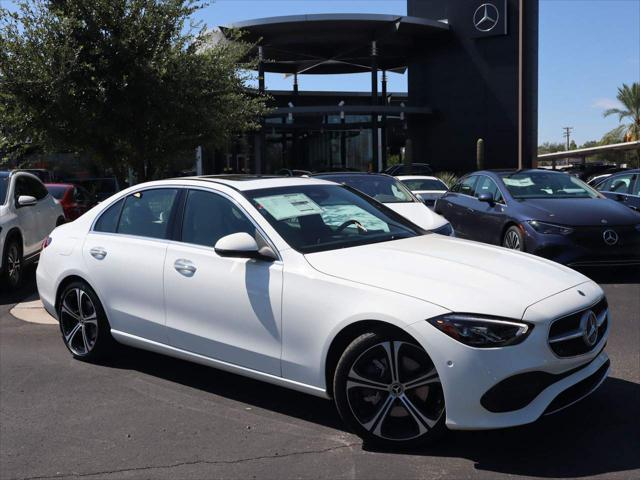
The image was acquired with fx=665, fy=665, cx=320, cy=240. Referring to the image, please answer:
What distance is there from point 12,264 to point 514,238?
6919 mm

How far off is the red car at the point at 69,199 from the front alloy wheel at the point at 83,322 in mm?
8490

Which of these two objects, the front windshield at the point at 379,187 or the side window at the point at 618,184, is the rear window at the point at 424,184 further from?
the front windshield at the point at 379,187

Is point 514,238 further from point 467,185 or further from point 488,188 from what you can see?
point 467,185

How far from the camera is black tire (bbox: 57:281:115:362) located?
5.38 metres

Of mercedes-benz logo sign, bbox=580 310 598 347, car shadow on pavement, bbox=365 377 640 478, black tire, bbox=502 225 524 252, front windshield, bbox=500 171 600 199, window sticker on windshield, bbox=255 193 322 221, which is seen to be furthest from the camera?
front windshield, bbox=500 171 600 199

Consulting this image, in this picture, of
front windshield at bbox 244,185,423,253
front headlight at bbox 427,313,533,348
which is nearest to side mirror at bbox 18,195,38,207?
front windshield at bbox 244,185,423,253

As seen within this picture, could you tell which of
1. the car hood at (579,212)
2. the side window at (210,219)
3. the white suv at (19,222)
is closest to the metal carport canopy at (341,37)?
the white suv at (19,222)

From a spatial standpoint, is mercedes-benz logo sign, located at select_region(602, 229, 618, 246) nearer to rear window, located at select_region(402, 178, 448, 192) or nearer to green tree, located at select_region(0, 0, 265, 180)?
green tree, located at select_region(0, 0, 265, 180)

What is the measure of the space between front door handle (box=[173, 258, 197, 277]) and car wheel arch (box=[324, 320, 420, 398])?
1259 millimetres

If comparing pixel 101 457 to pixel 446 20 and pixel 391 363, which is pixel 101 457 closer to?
pixel 391 363

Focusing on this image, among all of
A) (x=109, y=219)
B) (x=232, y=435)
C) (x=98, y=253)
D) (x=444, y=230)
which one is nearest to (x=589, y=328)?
(x=232, y=435)

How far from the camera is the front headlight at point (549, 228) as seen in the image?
8.53 meters

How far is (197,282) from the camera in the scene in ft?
14.9

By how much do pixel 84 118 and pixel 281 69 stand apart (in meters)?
35.0
